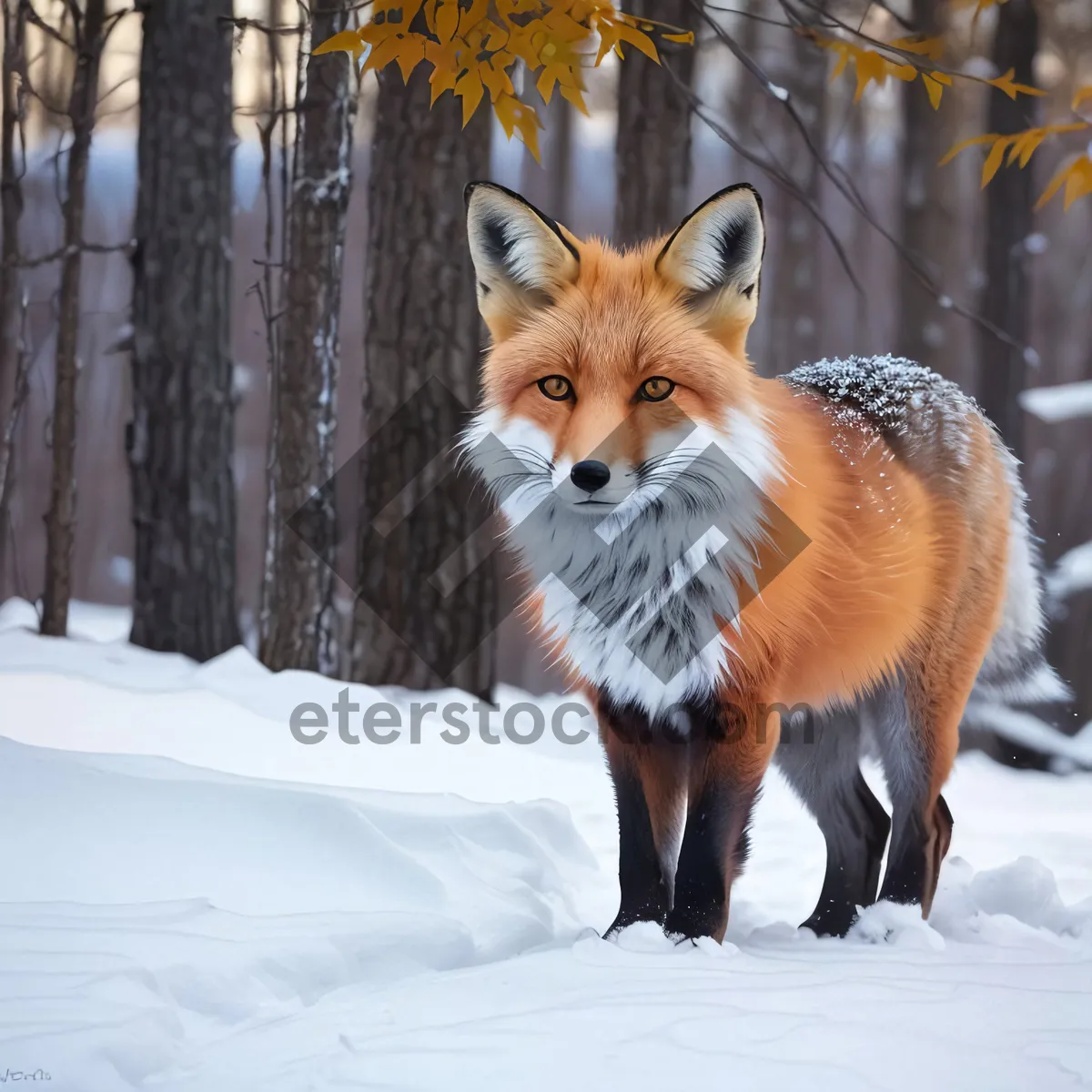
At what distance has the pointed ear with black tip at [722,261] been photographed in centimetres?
260

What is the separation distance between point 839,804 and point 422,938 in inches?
56.8

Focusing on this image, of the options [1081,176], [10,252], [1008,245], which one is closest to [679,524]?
[1081,176]

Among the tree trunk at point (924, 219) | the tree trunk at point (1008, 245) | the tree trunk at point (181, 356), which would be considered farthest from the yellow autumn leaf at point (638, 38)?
the tree trunk at point (924, 219)

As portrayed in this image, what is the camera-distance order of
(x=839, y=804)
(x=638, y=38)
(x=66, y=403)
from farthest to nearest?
(x=66, y=403) < (x=839, y=804) < (x=638, y=38)

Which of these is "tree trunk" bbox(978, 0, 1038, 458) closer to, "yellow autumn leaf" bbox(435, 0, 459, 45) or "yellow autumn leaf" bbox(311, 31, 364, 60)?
"yellow autumn leaf" bbox(435, 0, 459, 45)

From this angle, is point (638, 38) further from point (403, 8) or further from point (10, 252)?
point (10, 252)

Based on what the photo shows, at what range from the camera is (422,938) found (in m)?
2.48

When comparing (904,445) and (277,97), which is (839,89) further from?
(904,445)

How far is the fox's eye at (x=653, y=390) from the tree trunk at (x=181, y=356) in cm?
284

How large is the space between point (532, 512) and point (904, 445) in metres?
1.26

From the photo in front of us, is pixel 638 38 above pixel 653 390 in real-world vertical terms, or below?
above

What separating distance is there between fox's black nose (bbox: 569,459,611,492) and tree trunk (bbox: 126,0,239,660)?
9.33ft

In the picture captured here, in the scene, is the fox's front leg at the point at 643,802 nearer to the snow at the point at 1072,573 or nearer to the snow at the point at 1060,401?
the snow at the point at 1072,573

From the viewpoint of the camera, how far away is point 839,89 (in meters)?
7.49
